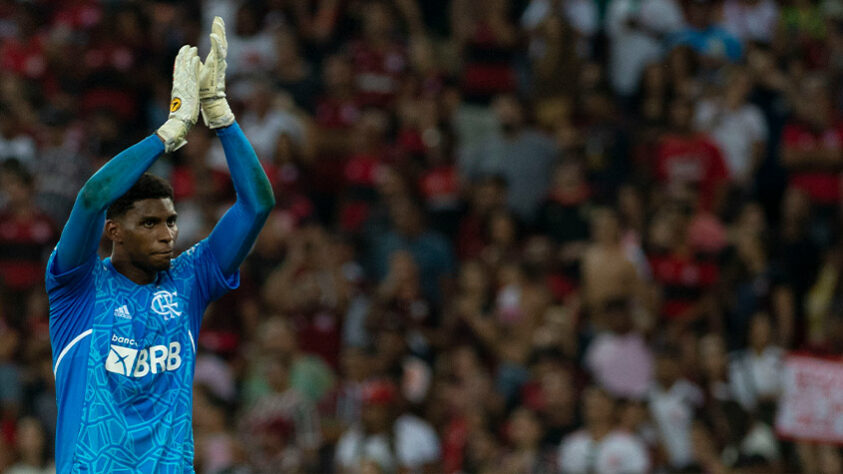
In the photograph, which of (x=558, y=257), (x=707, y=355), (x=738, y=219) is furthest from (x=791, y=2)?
(x=707, y=355)

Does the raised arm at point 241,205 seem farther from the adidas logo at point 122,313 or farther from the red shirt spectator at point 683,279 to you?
the red shirt spectator at point 683,279

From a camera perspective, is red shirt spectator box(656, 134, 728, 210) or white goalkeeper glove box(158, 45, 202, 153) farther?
red shirt spectator box(656, 134, 728, 210)

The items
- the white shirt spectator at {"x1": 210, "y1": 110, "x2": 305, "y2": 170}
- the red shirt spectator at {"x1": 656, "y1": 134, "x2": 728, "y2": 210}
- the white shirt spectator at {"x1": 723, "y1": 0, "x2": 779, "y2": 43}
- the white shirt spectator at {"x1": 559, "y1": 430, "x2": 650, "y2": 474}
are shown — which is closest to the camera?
the white shirt spectator at {"x1": 559, "y1": 430, "x2": 650, "y2": 474}

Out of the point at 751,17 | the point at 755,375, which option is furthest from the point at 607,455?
the point at 751,17

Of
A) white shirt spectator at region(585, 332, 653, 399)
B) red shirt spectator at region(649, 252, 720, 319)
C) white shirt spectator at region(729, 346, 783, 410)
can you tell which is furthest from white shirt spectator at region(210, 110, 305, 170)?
white shirt spectator at region(729, 346, 783, 410)

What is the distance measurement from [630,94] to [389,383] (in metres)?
4.67

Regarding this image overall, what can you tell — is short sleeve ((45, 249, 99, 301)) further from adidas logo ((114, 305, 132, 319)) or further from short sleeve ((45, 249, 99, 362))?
adidas logo ((114, 305, 132, 319))

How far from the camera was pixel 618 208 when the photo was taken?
40.5ft

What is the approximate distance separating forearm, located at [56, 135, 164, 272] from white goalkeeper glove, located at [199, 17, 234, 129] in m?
0.42

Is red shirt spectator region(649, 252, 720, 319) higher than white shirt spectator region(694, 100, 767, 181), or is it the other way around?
white shirt spectator region(694, 100, 767, 181)

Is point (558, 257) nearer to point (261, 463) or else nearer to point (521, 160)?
point (521, 160)

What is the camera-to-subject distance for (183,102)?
510cm

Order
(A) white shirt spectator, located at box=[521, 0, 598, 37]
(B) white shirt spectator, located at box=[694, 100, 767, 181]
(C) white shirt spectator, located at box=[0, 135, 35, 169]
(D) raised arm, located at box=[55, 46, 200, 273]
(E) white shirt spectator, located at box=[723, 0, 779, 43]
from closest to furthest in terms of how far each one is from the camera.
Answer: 1. (D) raised arm, located at box=[55, 46, 200, 273]
2. (B) white shirt spectator, located at box=[694, 100, 767, 181]
3. (C) white shirt spectator, located at box=[0, 135, 35, 169]
4. (E) white shirt spectator, located at box=[723, 0, 779, 43]
5. (A) white shirt spectator, located at box=[521, 0, 598, 37]

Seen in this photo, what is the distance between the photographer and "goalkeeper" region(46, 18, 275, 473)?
4867mm
